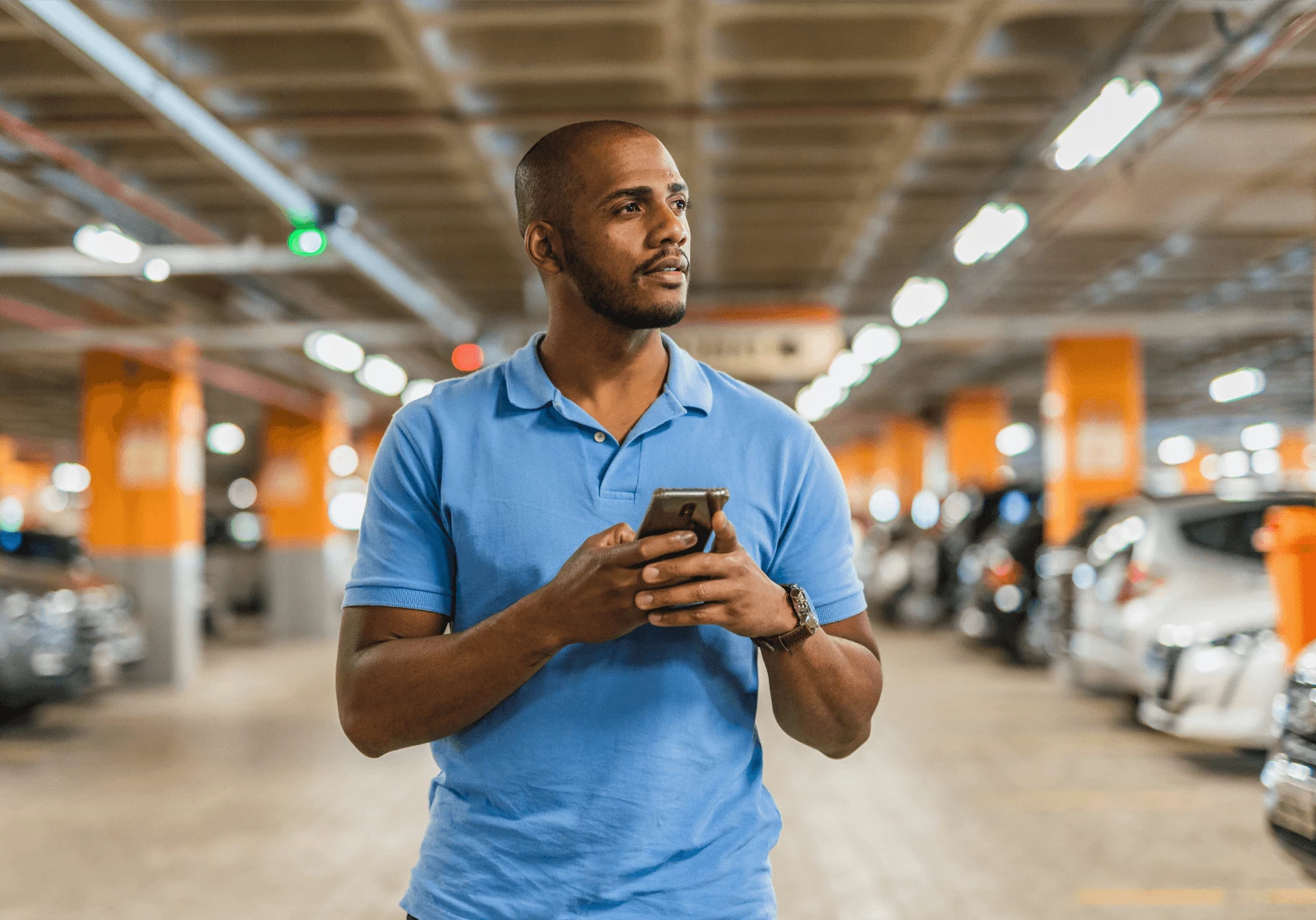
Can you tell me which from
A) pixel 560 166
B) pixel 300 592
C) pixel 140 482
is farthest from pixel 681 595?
pixel 300 592

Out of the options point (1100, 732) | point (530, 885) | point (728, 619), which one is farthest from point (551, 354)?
point (1100, 732)

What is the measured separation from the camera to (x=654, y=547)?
1.31 meters

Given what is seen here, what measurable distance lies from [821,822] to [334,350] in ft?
25.9

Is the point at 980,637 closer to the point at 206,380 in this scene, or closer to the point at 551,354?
the point at 206,380

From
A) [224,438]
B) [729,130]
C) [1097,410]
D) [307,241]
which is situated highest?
[729,130]

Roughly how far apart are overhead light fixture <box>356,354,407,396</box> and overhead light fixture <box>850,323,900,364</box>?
517cm

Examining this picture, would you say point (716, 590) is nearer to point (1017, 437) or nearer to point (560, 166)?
point (560, 166)

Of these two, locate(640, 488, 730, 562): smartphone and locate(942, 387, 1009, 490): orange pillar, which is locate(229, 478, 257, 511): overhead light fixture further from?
locate(640, 488, 730, 562): smartphone

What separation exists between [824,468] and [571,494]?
1.17 feet

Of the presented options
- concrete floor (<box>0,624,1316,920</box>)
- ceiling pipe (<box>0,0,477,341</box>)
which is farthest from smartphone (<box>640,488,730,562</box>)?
ceiling pipe (<box>0,0,477,341</box>)

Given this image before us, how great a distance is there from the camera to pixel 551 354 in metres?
1.77

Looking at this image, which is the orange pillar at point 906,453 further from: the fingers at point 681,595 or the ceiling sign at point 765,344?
the fingers at point 681,595

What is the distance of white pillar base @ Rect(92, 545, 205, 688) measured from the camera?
14.2 metres

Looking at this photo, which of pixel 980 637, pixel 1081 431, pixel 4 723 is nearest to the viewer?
pixel 4 723
